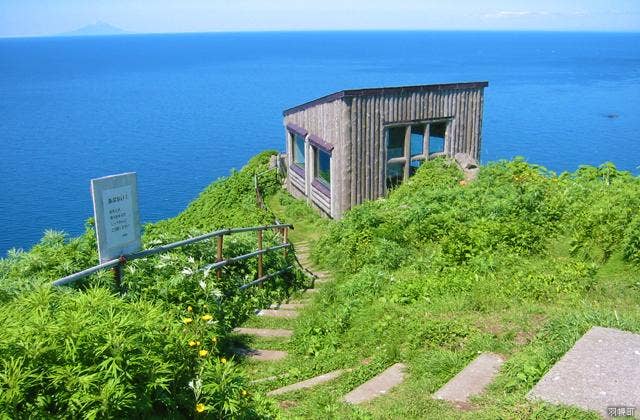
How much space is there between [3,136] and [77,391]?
58904 mm

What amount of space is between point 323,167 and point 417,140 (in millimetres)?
3338

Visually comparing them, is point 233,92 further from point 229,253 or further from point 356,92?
point 229,253

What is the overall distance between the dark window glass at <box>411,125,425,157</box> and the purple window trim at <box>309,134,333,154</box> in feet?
8.59

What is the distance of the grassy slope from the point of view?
6777 millimetres

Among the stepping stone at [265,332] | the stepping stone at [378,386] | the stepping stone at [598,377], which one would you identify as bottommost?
the stepping stone at [265,332]

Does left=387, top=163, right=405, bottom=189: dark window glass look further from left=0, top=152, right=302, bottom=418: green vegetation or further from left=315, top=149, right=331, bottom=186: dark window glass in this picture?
left=0, top=152, right=302, bottom=418: green vegetation

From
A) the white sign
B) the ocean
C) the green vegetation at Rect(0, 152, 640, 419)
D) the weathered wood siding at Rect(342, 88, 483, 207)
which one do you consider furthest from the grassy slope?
the ocean

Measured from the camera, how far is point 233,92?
8844 cm

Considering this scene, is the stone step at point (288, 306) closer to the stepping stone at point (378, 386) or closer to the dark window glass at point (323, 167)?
the stepping stone at point (378, 386)

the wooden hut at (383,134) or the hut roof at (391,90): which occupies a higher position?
the hut roof at (391,90)

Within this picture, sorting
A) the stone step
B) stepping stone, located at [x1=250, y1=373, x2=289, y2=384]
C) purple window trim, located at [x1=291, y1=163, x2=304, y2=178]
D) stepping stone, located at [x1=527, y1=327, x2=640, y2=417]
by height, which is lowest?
purple window trim, located at [x1=291, y1=163, x2=304, y2=178]

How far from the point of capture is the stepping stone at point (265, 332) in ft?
31.8

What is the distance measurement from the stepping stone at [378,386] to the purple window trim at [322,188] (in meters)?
13.0

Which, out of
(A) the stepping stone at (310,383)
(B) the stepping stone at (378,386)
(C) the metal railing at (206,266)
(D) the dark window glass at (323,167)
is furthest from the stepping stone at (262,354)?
(D) the dark window glass at (323,167)
